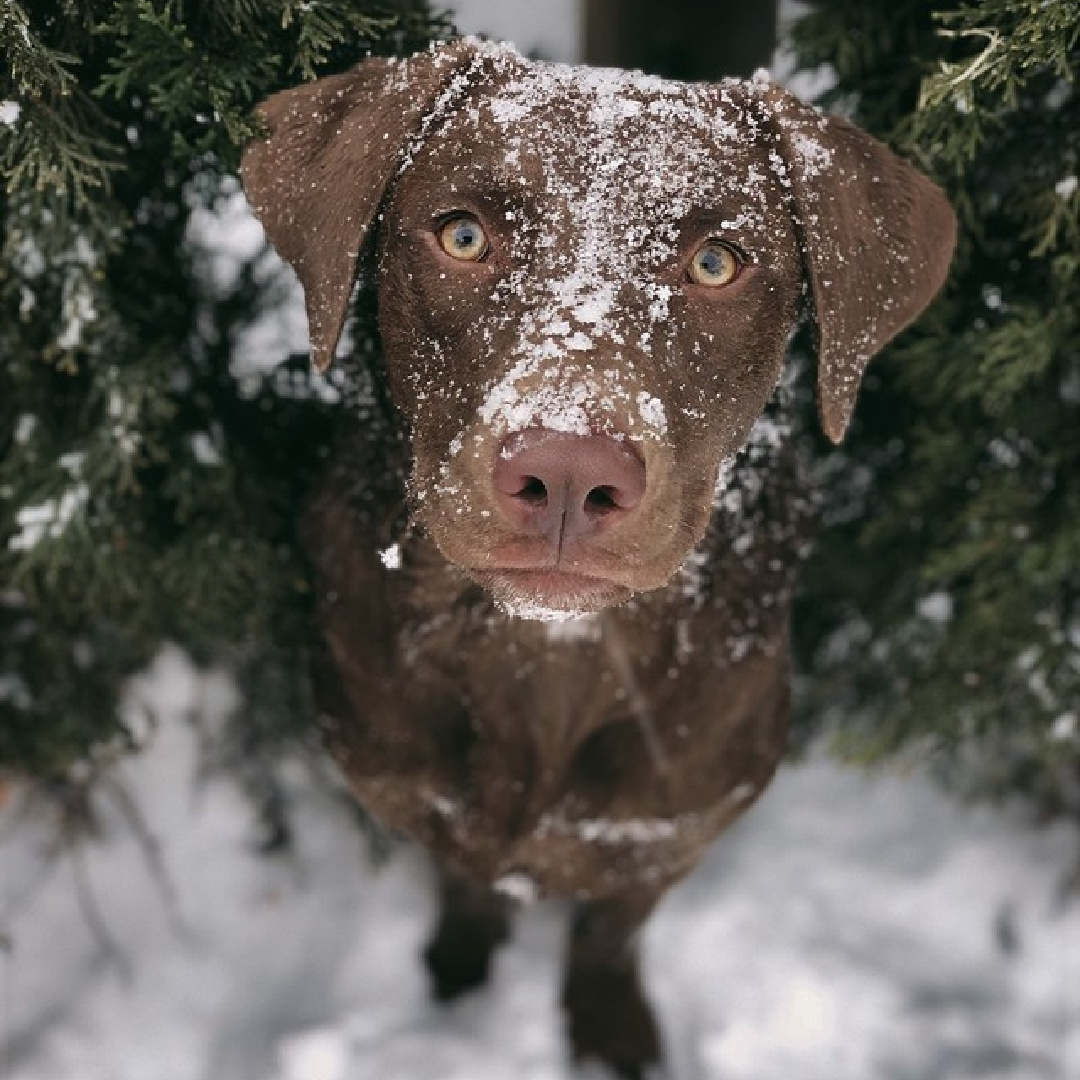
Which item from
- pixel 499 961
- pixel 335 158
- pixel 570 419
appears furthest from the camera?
pixel 499 961

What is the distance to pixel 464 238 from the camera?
1.96 metres

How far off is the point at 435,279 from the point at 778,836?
2.64 metres

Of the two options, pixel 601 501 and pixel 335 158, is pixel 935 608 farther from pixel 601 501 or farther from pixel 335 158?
pixel 335 158

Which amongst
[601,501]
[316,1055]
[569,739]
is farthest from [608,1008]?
[601,501]

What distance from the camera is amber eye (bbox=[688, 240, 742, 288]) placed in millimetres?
1954

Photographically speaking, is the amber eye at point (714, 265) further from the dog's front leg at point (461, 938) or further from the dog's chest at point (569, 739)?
the dog's front leg at point (461, 938)

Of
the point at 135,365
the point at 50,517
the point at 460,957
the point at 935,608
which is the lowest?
the point at 460,957

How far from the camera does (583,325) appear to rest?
1789mm

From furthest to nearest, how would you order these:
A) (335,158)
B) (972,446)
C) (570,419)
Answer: (972,446) < (335,158) < (570,419)

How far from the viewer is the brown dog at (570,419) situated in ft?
5.83

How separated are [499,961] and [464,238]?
7.78 ft

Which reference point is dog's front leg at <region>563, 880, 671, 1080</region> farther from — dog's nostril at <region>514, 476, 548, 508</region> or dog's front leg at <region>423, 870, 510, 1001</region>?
dog's nostril at <region>514, 476, 548, 508</region>

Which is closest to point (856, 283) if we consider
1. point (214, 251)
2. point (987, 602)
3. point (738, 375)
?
point (738, 375)

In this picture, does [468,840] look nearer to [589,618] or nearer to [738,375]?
[589,618]
